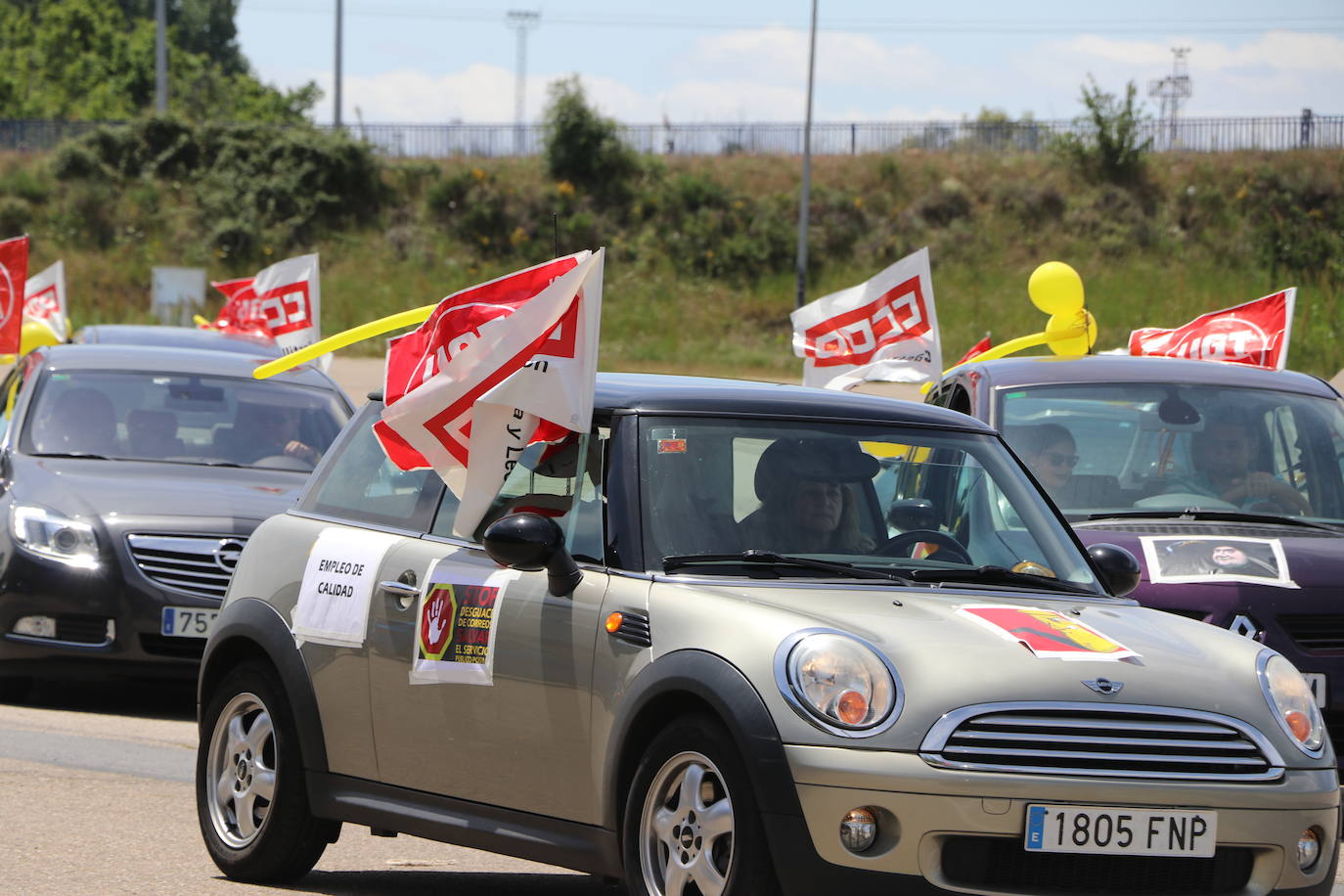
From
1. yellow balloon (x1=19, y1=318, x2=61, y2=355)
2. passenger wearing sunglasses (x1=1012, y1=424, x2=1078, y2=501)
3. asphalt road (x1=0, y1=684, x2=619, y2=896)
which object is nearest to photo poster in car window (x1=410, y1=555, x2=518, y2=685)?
asphalt road (x1=0, y1=684, x2=619, y2=896)

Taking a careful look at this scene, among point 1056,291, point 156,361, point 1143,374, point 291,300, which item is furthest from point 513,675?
point 291,300

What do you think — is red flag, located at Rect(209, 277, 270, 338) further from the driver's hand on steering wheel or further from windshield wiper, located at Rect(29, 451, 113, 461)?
windshield wiper, located at Rect(29, 451, 113, 461)

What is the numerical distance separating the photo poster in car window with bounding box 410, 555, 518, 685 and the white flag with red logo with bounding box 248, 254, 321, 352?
12164 millimetres

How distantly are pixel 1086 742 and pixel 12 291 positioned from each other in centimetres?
1176

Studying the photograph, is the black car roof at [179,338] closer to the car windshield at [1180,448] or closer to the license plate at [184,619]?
the license plate at [184,619]

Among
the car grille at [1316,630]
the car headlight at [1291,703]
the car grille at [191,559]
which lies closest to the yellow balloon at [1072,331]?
the car grille at [1316,630]

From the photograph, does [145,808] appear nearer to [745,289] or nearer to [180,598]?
[180,598]

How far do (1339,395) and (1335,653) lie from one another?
2.07m

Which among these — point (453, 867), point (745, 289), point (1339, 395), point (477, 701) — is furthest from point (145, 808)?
point (745, 289)

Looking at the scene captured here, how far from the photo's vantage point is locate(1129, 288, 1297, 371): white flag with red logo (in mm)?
12727

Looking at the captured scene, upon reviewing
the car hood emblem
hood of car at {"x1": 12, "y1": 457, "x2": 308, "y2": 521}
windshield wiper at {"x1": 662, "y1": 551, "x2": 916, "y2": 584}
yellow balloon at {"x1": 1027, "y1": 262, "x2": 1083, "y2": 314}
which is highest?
yellow balloon at {"x1": 1027, "y1": 262, "x2": 1083, "y2": 314}

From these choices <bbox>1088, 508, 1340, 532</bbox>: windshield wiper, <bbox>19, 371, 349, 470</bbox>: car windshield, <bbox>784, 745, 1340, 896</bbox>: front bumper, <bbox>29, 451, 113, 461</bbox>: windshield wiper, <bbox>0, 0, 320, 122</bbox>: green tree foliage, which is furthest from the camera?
<bbox>0, 0, 320, 122</bbox>: green tree foliage

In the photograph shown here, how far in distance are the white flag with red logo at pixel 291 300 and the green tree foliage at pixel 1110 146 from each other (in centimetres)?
4176

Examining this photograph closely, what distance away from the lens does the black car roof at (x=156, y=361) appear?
11867 mm
